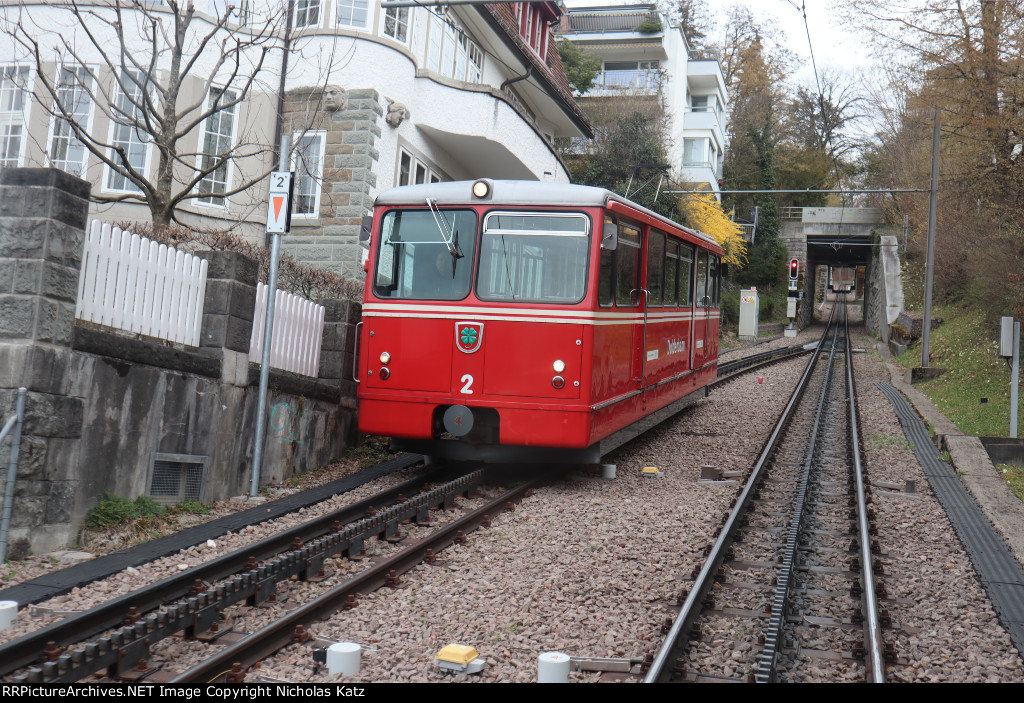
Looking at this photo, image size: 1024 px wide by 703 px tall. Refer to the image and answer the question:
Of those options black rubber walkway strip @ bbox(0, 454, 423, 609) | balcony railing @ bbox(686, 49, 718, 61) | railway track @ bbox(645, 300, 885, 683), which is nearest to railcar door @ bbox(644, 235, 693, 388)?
railway track @ bbox(645, 300, 885, 683)

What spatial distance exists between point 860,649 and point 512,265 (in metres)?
5.11

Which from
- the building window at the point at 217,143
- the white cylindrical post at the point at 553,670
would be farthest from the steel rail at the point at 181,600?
the building window at the point at 217,143

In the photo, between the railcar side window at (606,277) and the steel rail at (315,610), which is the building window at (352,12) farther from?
the steel rail at (315,610)

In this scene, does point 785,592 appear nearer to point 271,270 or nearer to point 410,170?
point 271,270

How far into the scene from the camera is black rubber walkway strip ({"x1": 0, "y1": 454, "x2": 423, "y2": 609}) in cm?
518

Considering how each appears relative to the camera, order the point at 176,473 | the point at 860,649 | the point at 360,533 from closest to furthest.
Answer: the point at 860,649, the point at 360,533, the point at 176,473

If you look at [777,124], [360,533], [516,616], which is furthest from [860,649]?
[777,124]

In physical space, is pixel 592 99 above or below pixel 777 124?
below

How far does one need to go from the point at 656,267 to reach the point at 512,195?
2728 millimetres

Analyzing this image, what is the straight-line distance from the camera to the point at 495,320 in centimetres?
878

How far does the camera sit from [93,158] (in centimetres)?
1520

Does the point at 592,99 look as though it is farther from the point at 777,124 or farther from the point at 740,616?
the point at 740,616

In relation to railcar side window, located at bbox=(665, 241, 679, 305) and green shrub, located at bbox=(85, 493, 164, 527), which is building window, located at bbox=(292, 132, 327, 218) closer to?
railcar side window, located at bbox=(665, 241, 679, 305)

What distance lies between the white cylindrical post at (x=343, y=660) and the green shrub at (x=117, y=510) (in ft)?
9.76
